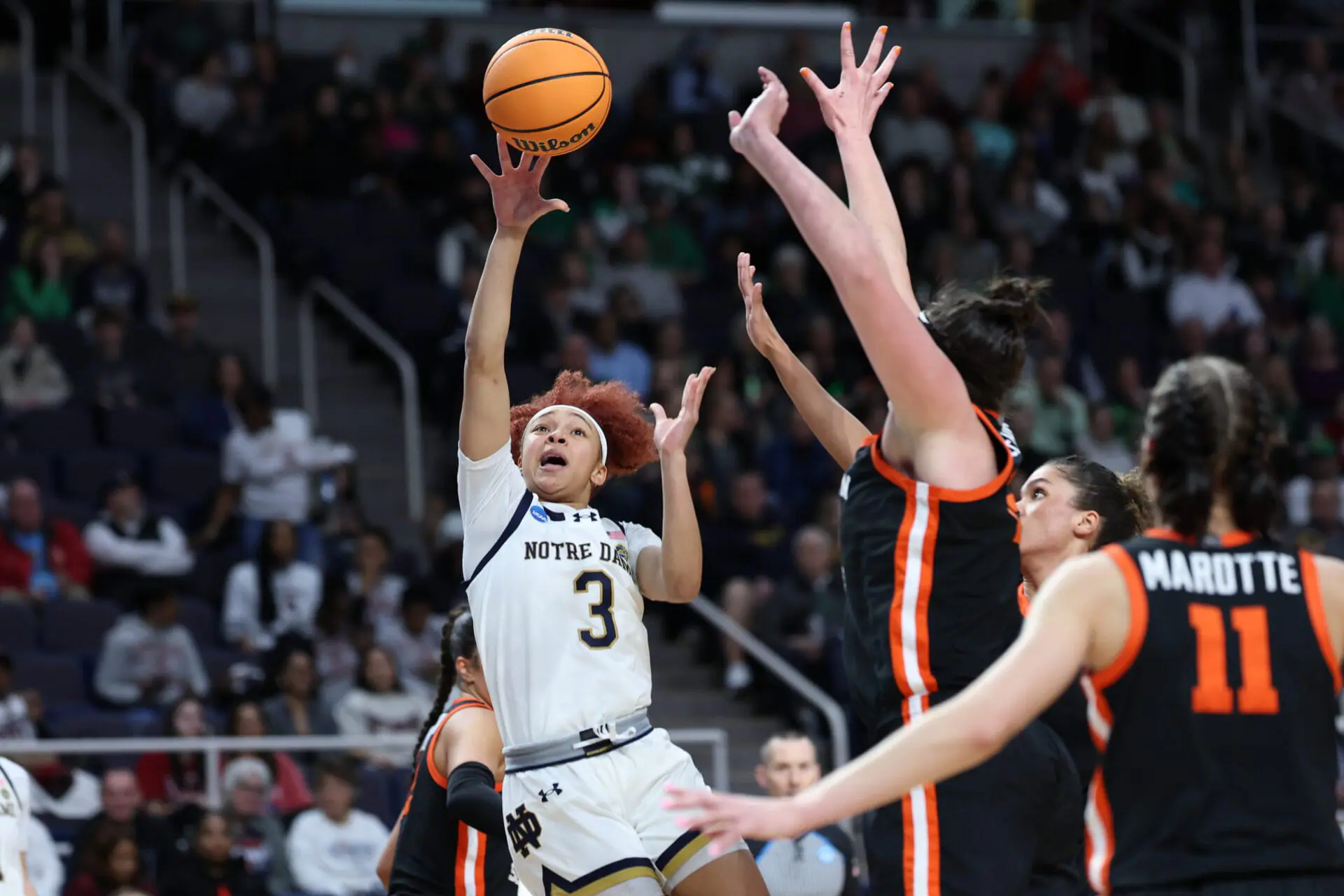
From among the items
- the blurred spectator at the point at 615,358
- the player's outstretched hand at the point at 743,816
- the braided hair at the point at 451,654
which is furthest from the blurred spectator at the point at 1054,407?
the player's outstretched hand at the point at 743,816

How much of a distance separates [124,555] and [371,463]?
2.99 metres

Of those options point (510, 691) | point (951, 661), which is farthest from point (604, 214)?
point (951, 661)

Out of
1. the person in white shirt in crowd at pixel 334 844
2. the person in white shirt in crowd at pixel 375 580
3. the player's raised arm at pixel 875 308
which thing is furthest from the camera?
the person in white shirt in crowd at pixel 375 580

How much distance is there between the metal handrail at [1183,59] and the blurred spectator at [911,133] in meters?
3.21

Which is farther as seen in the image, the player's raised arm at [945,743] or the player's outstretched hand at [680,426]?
the player's outstretched hand at [680,426]

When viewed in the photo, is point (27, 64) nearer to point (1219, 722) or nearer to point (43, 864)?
point (43, 864)

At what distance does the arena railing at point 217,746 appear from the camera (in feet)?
29.1

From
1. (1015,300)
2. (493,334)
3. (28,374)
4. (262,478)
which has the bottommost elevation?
(1015,300)

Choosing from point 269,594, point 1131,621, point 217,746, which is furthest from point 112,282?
point 1131,621

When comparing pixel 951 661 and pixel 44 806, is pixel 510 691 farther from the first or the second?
pixel 44 806

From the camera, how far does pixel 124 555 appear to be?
10992 mm

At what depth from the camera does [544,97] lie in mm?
5273

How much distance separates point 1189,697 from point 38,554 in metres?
9.06

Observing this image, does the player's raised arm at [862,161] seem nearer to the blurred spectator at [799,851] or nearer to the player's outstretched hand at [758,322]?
the player's outstretched hand at [758,322]
